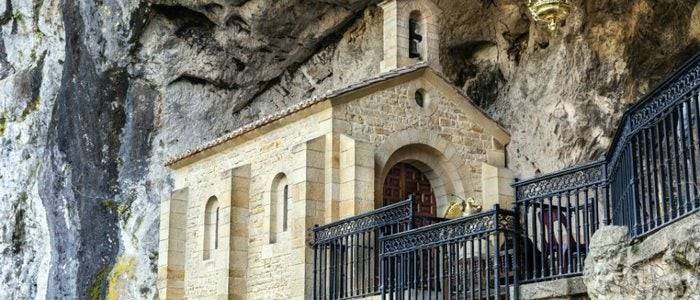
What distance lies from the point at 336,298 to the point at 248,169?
3948 millimetres

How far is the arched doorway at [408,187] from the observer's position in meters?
18.9

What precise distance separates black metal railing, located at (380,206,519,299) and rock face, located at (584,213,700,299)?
2692 mm

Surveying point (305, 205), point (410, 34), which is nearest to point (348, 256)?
point (305, 205)

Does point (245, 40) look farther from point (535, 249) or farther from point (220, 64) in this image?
point (535, 249)

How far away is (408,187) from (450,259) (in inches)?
228

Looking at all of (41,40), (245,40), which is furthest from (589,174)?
(41,40)

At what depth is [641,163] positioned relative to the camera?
370 inches

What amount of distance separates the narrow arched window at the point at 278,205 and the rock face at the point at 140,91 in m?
5.68

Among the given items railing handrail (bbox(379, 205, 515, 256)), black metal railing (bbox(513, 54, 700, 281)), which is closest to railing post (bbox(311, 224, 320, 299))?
railing handrail (bbox(379, 205, 515, 256))

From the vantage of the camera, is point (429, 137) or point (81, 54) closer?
point (429, 137)

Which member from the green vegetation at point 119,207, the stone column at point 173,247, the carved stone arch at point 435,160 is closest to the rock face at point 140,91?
the green vegetation at point 119,207

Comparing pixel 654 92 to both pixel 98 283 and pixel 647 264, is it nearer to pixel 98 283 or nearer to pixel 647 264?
pixel 647 264

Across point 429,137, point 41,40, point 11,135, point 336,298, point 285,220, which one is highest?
point 41,40

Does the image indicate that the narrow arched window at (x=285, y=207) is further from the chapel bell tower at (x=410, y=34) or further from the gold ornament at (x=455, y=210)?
the chapel bell tower at (x=410, y=34)
